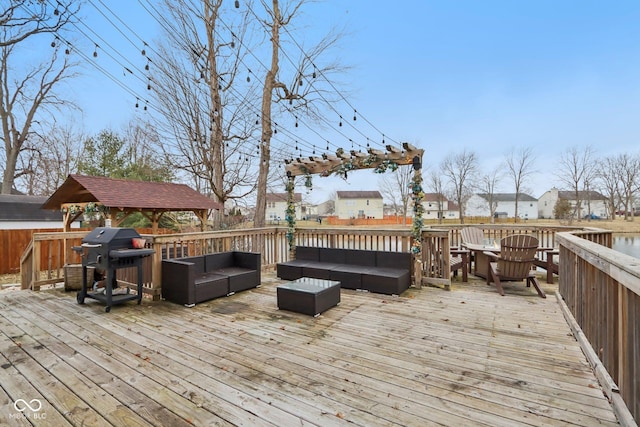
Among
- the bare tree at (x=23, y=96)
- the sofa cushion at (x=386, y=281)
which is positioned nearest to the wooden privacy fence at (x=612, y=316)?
the sofa cushion at (x=386, y=281)

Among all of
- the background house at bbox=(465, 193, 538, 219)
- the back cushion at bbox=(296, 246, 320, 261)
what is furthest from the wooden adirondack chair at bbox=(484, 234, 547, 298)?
the background house at bbox=(465, 193, 538, 219)

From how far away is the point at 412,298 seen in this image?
478 cm

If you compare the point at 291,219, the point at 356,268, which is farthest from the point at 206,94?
the point at 356,268

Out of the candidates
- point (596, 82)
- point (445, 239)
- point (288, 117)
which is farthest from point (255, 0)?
point (596, 82)

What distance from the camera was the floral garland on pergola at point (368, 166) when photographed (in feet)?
17.9

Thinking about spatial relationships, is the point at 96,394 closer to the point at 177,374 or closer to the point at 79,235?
the point at 177,374

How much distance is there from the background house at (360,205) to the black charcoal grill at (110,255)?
122 feet

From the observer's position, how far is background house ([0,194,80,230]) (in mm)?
11516

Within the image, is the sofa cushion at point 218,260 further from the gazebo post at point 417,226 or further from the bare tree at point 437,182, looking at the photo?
the bare tree at point 437,182

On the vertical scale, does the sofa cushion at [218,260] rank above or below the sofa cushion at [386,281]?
above

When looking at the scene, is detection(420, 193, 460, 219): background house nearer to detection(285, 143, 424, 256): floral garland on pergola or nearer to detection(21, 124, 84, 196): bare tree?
detection(285, 143, 424, 256): floral garland on pergola

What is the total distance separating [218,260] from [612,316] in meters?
5.17

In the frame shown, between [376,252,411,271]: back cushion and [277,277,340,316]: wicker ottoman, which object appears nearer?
[277,277,340,316]: wicker ottoman

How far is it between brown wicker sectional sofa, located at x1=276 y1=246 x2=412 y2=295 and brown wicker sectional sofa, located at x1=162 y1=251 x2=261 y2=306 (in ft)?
2.80
